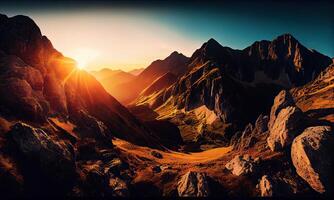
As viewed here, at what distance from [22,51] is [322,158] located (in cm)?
11377

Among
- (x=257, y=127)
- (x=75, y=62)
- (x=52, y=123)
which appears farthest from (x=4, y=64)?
(x=257, y=127)

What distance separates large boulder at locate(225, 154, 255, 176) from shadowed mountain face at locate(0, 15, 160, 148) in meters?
59.8

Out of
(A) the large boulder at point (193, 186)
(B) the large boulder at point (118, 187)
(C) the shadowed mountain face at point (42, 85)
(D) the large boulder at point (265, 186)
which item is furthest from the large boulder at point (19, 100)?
(D) the large boulder at point (265, 186)

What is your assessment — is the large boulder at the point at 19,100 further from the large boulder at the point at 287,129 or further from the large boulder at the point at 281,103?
the large boulder at the point at 281,103

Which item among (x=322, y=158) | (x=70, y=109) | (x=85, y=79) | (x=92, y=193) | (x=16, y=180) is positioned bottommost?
(x=92, y=193)

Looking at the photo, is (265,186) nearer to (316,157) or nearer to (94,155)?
(316,157)

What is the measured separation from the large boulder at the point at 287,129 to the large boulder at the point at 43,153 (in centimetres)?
6341

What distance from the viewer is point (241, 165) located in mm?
88438

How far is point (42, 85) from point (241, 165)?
261ft

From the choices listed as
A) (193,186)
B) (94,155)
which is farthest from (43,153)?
(193,186)

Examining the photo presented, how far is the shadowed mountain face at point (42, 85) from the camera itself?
314 feet

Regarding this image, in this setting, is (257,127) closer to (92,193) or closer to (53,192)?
(92,193)

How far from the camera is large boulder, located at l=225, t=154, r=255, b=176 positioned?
3376 inches

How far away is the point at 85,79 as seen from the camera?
509 ft
